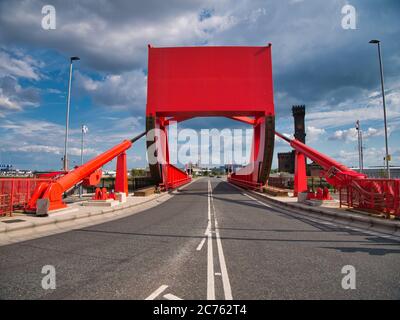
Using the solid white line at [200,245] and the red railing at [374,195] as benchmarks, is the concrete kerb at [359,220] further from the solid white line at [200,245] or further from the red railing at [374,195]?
the solid white line at [200,245]

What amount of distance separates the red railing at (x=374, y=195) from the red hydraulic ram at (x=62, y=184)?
13.6 metres

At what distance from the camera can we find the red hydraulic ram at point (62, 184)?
1149 cm

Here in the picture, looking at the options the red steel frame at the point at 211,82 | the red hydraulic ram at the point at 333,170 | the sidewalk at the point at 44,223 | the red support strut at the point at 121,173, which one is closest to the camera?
the sidewalk at the point at 44,223

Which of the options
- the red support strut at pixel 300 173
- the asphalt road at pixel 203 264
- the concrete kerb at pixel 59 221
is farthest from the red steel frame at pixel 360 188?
the concrete kerb at pixel 59 221

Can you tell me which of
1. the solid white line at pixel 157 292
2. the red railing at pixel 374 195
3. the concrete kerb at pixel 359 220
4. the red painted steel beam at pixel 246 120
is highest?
the red painted steel beam at pixel 246 120

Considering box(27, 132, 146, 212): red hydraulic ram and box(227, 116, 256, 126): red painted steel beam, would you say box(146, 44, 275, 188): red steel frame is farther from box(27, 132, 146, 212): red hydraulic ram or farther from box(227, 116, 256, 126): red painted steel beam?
box(27, 132, 146, 212): red hydraulic ram

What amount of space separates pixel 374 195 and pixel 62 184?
556 inches

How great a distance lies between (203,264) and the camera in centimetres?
538

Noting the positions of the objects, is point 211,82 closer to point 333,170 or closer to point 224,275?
point 333,170

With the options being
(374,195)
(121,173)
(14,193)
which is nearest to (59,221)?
(14,193)

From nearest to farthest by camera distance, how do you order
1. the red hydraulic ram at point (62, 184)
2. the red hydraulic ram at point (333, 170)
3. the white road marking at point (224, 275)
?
the white road marking at point (224, 275), the red hydraulic ram at point (62, 184), the red hydraulic ram at point (333, 170)
